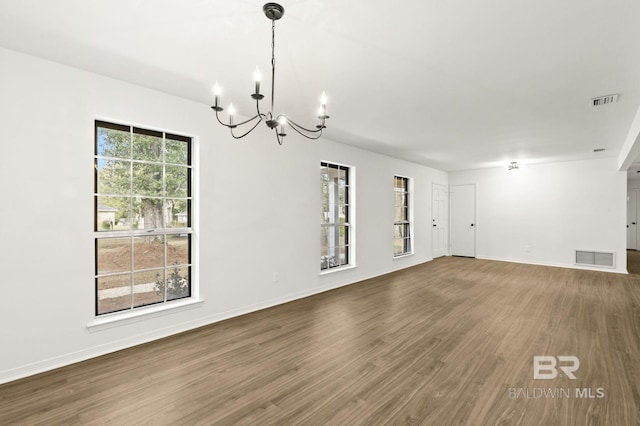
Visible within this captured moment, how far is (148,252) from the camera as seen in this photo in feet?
10.6

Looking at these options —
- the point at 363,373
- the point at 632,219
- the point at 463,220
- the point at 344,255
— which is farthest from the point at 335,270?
the point at 632,219

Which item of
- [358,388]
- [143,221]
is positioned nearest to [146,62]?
[143,221]

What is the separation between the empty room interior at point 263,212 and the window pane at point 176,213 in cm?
2

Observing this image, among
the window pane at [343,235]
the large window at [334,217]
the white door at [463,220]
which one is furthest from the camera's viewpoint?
the white door at [463,220]

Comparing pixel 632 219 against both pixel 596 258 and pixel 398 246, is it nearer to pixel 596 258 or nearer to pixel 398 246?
pixel 596 258

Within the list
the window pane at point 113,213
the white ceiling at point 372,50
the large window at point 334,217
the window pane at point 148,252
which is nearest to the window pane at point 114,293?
the window pane at point 148,252

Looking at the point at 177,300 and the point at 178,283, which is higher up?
the point at 178,283

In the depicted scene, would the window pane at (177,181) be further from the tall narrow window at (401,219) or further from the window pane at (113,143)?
the tall narrow window at (401,219)

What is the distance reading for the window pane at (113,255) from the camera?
292cm

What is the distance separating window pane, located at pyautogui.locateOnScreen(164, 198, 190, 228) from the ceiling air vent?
15.8 feet

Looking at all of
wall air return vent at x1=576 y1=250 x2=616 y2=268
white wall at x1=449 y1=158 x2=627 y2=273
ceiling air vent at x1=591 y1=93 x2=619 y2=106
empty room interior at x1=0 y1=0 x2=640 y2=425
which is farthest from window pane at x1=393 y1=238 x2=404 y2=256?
ceiling air vent at x1=591 y1=93 x2=619 y2=106

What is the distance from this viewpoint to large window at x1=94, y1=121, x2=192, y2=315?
2947 millimetres

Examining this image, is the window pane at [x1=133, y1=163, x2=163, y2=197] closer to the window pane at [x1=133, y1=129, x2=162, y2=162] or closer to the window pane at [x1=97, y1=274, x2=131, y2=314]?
the window pane at [x1=133, y1=129, x2=162, y2=162]

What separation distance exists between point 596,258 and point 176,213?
29.0 ft
